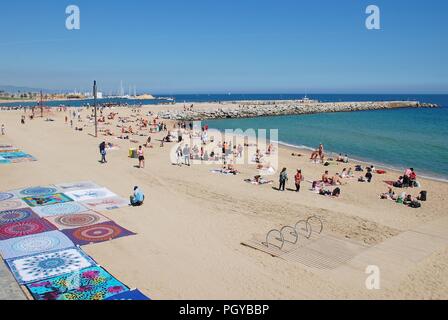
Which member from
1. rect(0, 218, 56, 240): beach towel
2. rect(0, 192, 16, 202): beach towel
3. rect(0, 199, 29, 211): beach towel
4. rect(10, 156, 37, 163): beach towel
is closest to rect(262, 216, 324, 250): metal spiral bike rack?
rect(0, 218, 56, 240): beach towel

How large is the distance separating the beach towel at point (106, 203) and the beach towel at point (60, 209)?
0.88 feet

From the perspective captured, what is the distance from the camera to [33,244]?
9.50 metres

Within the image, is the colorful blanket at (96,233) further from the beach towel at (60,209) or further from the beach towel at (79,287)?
the beach towel at (79,287)

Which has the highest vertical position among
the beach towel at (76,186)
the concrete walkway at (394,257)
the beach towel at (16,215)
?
the beach towel at (76,186)

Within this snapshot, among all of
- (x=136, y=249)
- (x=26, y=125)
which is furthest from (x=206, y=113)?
(x=136, y=249)

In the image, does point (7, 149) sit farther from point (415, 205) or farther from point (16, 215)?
point (415, 205)

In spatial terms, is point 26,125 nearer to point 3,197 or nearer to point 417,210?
point 3,197

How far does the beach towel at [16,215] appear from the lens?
11023 millimetres

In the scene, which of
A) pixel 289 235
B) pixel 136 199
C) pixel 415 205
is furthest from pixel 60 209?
pixel 415 205

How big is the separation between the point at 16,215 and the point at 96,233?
9.67ft

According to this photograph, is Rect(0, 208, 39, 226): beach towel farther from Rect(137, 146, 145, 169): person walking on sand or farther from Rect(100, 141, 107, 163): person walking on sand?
Rect(100, 141, 107, 163): person walking on sand

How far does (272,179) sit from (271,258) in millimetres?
9020

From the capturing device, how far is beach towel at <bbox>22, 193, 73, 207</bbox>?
500 inches

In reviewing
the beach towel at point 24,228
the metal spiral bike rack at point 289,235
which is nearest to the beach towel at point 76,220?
the beach towel at point 24,228
